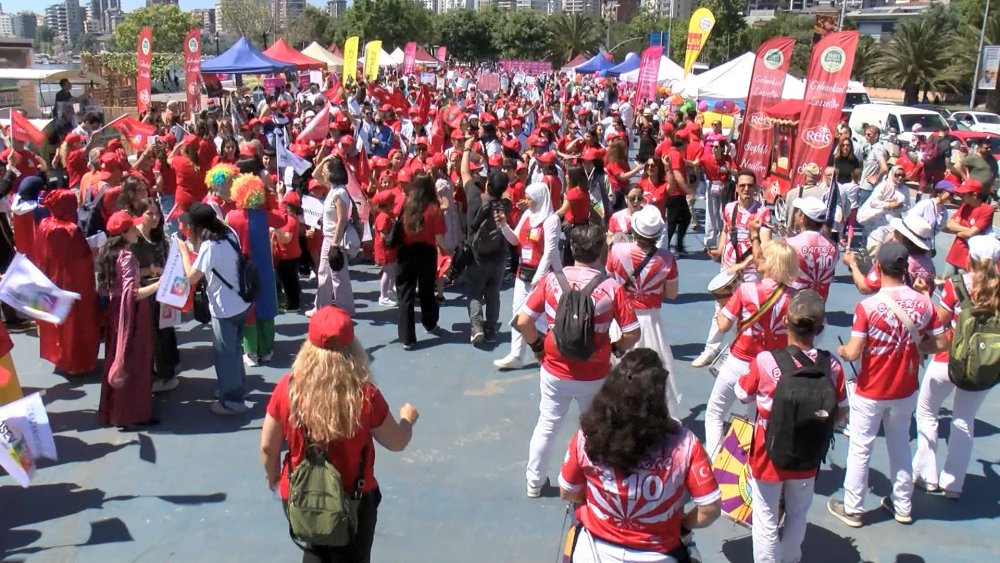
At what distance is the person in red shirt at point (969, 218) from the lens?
7.86m

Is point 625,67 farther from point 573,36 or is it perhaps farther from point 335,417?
point 573,36

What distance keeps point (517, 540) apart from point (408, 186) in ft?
12.9

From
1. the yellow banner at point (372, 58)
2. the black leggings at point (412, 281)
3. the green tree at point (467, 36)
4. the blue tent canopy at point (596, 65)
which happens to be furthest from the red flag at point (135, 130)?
the green tree at point (467, 36)

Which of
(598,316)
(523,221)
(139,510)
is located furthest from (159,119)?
(598,316)

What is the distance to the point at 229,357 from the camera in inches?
245

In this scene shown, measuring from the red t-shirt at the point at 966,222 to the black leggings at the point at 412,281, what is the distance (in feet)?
16.6

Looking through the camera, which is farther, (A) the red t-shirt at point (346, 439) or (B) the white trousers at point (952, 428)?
(B) the white trousers at point (952, 428)

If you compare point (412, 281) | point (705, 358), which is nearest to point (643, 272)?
point (705, 358)

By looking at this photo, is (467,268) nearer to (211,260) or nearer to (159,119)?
(211,260)

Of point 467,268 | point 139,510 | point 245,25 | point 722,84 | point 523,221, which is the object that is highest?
point 245,25

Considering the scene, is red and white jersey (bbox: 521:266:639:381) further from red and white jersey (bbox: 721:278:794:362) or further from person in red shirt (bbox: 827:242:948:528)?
person in red shirt (bbox: 827:242:948:528)

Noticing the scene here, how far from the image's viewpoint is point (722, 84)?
2148 cm

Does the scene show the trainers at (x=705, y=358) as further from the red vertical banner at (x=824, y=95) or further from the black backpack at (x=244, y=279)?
the black backpack at (x=244, y=279)

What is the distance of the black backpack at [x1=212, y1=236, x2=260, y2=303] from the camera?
5.94 meters
